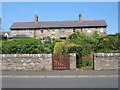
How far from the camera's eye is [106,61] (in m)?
11.6

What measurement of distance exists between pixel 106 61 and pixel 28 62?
5781 mm

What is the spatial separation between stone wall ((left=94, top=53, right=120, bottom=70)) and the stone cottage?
3132 cm

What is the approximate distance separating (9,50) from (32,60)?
306 centimetres

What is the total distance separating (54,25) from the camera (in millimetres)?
44344

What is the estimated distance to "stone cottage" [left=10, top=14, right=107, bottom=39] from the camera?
42594 mm

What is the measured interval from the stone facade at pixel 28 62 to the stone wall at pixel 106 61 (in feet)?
5.51

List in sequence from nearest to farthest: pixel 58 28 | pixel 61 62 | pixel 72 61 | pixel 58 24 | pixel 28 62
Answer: pixel 61 62 → pixel 72 61 → pixel 28 62 → pixel 58 28 → pixel 58 24

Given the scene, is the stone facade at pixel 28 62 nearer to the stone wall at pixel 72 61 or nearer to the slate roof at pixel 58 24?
the stone wall at pixel 72 61

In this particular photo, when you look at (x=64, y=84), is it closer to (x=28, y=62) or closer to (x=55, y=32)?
(x=28, y=62)

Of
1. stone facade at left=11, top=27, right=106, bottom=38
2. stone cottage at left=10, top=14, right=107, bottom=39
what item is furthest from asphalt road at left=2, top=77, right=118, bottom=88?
stone facade at left=11, top=27, right=106, bottom=38

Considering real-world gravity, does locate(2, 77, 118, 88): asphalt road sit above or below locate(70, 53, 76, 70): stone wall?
below

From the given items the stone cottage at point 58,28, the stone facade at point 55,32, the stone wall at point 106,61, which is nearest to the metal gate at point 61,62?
the stone wall at point 106,61

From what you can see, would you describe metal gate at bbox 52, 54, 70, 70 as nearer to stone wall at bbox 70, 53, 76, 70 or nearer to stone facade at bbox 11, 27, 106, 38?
stone wall at bbox 70, 53, 76, 70

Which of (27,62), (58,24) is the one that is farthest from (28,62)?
(58,24)
